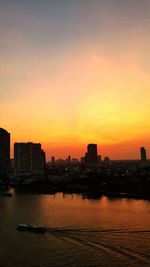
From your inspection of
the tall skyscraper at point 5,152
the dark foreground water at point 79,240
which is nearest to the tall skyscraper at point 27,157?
the tall skyscraper at point 5,152

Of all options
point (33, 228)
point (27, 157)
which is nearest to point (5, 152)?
point (27, 157)

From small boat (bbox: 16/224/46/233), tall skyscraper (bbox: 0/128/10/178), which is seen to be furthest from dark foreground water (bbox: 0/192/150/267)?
tall skyscraper (bbox: 0/128/10/178)

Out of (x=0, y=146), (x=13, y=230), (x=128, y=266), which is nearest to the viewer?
(x=128, y=266)

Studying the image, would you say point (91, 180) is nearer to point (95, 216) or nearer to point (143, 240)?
point (95, 216)

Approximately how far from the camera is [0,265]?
566 inches

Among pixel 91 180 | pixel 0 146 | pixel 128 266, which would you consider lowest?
pixel 128 266

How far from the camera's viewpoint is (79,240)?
58.9ft

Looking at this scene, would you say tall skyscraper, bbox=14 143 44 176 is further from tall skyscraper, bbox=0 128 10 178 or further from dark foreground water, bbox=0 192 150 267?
dark foreground water, bbox=0 192 150 267

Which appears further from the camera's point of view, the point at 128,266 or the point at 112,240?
the point at 112,240

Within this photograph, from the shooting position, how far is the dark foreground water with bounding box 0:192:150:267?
1509 cm

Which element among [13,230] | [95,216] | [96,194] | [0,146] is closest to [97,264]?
[13,230]

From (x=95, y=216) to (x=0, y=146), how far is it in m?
83.2

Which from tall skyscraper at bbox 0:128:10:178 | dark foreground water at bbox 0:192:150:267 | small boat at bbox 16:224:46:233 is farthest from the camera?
tall skyscraper at bbox 0:128:10:178

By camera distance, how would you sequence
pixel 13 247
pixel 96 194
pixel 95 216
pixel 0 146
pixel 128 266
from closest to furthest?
1. pixel 128 266
2. pixel 13 247
3. pixel 95 216
4. pixel 96 194
5. pixel 0 146
